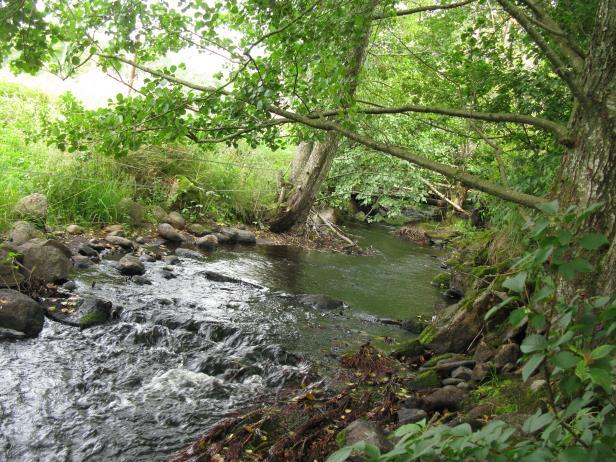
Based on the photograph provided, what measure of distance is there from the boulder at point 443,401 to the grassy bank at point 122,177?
530 cm

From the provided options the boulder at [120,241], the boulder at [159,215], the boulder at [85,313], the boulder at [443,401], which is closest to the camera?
the boulder at [443,401]

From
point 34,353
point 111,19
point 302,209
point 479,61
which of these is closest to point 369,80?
point 302,209

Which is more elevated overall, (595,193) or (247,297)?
(595,193)


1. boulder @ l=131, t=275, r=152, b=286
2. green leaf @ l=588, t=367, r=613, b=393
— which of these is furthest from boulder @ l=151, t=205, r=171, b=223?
green leaf @ l=588, t=367, r=613, b=393

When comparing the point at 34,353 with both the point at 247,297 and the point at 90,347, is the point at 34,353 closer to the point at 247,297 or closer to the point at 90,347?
the point at 90,347

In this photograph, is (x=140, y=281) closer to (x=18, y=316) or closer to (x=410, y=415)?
(x=18, y=316)

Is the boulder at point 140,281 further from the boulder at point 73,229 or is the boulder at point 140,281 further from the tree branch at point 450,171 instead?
the tree branch at point 450,171

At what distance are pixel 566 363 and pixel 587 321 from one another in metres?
0.18

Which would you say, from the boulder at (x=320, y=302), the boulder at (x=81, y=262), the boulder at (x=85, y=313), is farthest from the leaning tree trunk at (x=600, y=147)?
the boulder at (x=81, y=262)

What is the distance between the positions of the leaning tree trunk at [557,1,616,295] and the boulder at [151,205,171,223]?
A: 27.7ft

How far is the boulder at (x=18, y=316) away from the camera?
15.0 feet

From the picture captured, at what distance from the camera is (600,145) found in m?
3.03

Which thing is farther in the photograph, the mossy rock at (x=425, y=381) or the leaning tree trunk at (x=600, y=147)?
the mossy rock at (x=425, y=381)

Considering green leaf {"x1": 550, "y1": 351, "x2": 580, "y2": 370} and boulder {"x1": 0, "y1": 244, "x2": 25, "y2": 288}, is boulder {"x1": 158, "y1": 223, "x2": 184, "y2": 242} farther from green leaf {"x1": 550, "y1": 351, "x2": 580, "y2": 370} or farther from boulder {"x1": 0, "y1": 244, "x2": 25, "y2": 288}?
green leaf {"x1": 550, "y1": 351, "x2": 580, "y2": 370}
